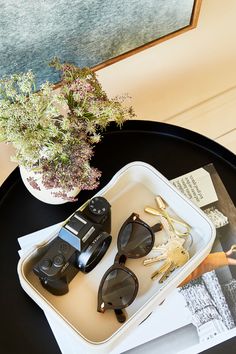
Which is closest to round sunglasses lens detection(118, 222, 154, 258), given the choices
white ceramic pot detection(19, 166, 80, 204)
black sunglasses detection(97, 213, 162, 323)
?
black sunglasses detection(97, 213, 162, 323)

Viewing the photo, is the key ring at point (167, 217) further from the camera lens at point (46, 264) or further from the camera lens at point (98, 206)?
the camera lens at point (46, 264)

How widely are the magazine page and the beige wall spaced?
1.26 ft

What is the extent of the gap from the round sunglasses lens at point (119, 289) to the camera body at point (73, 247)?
45 mm

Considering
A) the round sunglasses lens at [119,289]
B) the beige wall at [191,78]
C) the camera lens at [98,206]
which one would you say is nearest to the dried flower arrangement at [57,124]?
the camera lens at [98,206]

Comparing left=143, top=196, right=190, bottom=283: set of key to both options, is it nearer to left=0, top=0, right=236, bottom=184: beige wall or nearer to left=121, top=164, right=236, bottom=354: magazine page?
left=121, top=164, right=236, bottom=354: magazine page

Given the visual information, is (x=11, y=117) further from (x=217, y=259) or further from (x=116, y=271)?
(x=217, y=259)

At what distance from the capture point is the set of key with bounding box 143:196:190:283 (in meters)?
0.88

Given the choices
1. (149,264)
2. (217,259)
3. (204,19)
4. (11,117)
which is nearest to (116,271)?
(149,264)

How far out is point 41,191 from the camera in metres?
0.90

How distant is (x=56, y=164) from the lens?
0.80 metres

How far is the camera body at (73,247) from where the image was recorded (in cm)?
81

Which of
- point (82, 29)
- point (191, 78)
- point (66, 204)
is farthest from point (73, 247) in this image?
point (191, 78)

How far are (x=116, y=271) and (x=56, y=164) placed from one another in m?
0.20

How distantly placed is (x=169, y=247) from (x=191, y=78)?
570 mm
